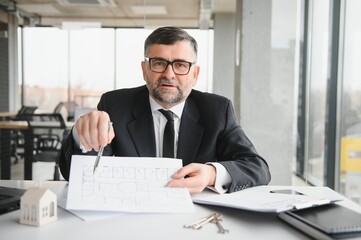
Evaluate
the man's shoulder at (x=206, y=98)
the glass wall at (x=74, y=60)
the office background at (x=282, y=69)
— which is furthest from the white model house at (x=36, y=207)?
the glass wall at (x=74, y=60)

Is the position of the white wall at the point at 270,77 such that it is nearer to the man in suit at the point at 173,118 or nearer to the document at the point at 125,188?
the man in suit at the point at 173,118

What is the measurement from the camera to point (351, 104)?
3.77 meters

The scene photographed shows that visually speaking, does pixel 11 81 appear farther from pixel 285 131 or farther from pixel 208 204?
pixel 208 204

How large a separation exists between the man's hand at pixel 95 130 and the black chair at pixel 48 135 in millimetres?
1730

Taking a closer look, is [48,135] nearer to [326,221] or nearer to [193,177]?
[193,177]

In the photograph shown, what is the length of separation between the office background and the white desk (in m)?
1.52

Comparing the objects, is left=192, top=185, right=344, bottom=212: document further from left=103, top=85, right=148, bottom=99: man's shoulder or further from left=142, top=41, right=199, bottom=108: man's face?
left=103, top=85, right=148, bottom=99: man's shoulder

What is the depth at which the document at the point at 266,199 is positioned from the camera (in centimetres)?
95

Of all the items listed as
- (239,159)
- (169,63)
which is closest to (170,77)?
(169,63)

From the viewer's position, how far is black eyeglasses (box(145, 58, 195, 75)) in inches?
59.9

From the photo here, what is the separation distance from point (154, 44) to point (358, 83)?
8.91 feet

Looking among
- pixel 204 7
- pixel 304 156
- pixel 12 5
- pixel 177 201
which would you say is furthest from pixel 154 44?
pixel 12 5

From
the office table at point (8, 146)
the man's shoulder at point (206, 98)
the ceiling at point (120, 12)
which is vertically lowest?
the office table at point (8, 146)

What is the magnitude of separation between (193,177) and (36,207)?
447mm
